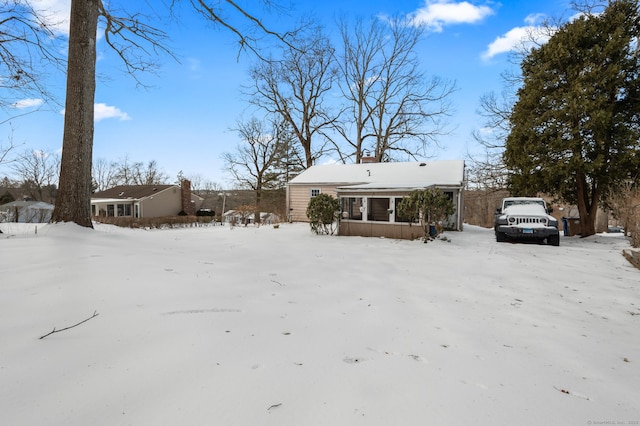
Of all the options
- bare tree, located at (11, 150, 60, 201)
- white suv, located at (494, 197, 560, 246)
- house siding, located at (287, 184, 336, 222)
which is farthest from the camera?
bare tree, located at (11, 150, 60, 201)

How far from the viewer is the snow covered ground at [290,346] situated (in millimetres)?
1568

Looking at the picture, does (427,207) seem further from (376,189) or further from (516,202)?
(516,202)

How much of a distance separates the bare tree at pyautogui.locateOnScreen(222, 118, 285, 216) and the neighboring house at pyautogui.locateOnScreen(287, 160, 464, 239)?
7.17 m

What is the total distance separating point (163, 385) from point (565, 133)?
597 inches

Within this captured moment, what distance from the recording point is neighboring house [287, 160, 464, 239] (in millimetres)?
11078

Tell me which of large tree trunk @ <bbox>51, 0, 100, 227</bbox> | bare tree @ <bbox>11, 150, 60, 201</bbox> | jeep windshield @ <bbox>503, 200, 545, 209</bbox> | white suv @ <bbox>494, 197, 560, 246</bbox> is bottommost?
white suv @ <bbox>494, 197, 560, 246</bbox>

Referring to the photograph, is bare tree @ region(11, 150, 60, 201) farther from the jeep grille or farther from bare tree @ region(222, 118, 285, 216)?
the jeep grille

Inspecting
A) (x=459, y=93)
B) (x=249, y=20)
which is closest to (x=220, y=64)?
(x=249, y=20)

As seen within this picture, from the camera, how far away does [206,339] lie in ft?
7.44

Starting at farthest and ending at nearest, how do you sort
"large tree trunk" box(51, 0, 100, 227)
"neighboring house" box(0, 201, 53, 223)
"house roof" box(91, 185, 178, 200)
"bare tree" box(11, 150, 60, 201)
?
"bare tree" box(11, 150, 60, 201), "house roof" box(91, 185, 178, 200), "neighboring house" box(0, 201, 53, 223), "large tree trunk" box(51, 0, 100, 227)

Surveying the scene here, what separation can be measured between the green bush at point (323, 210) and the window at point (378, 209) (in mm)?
1259

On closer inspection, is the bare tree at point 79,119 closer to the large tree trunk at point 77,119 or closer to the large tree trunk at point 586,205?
the large tree trunk at point 77,119

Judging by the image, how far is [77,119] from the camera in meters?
5.33

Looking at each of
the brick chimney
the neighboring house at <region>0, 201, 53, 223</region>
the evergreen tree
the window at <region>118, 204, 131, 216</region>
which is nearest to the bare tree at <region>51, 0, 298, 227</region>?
the neighboring house at <region>0, 201, 53, 223</region>
